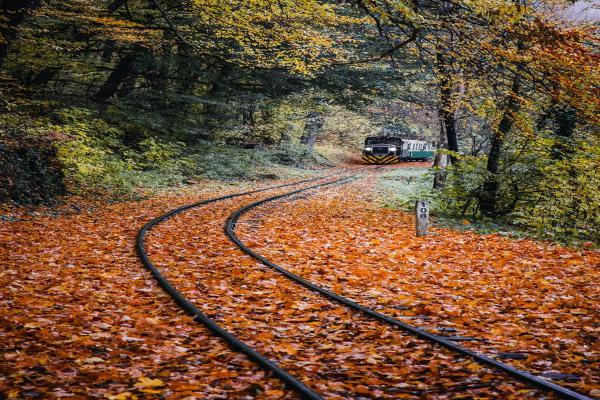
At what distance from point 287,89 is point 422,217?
45.0 feet

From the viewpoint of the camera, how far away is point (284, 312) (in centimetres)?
585

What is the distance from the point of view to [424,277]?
7.60 meters

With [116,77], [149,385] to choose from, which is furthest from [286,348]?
[116,77]

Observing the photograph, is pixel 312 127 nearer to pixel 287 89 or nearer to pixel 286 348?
pixel 287 89

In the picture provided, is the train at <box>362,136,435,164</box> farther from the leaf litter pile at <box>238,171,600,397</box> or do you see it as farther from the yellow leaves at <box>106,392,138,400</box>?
the yellow leaves at <box>106,392,138,400</box>

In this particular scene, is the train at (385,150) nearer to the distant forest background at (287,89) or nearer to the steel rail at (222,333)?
the distant forest background at (287,89)

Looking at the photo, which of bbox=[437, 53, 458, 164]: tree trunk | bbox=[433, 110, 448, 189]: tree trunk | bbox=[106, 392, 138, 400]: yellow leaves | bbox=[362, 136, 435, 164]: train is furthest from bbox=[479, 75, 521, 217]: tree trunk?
bbox=[362, 136, 435, 164]: train

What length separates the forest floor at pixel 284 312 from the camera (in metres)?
4.08

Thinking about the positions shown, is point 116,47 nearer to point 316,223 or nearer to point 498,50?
point 316,223

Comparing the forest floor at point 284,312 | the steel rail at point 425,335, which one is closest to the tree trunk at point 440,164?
the forest floor at point 284,312

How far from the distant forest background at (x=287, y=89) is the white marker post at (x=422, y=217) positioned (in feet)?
8.73

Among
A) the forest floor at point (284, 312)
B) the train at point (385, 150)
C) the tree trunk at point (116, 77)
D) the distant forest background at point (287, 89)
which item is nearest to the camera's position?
the forest floor at point (284, 312)

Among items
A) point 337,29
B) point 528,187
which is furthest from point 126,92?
point 528,187

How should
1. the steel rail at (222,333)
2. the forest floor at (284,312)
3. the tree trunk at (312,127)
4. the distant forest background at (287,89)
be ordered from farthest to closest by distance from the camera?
the tree trunk at (312,127) < the distant forest background at (287,89) < the forest floor at (284,312) < the steel rail at (222,333)
